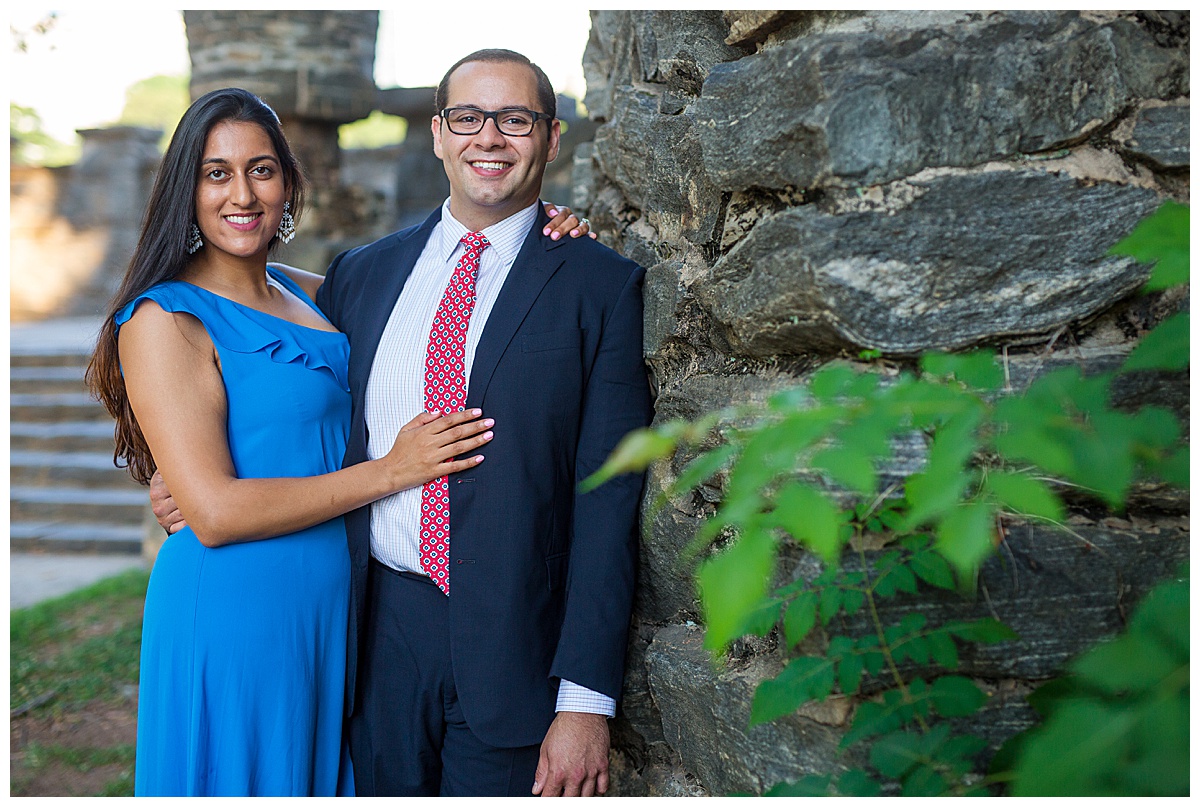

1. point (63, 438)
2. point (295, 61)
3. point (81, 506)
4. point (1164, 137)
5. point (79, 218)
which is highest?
point (295, 61)

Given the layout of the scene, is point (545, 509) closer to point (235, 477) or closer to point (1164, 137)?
point (235, 477)

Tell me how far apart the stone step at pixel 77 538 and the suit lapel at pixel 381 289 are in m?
5.89

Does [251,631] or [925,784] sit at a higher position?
[925,784]

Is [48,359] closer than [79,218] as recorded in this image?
Yes

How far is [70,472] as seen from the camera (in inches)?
312

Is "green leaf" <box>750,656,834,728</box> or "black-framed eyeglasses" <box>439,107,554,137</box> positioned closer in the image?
"green leaf" <box>750,656,834,728</box>

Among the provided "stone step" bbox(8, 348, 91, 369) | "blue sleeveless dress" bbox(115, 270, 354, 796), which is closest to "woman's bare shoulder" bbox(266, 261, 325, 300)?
"blue sleeveless dress" bbox(115, 270, 354, 796)

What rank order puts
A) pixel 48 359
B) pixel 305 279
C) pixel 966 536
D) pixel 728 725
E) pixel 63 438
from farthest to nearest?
pixel 48 359 → pixel 63 438 → pixel 305 279 → pixel 728 725 → pixel 966 536

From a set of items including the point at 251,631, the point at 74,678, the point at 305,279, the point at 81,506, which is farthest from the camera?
the point at 81,506

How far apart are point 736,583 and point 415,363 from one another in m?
1.51

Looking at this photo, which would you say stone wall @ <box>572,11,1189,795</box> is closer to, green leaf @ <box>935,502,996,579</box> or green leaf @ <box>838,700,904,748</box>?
green leaf @ <box>838,700,904,748</box>

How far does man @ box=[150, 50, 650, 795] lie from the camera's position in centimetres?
194

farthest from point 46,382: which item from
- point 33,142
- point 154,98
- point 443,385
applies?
point 154,98

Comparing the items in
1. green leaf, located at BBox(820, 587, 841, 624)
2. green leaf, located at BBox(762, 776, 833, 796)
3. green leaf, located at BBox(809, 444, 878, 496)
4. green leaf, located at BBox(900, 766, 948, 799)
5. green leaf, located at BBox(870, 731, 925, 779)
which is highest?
green leaf, located at BBox(809, 444, 878, 496)
